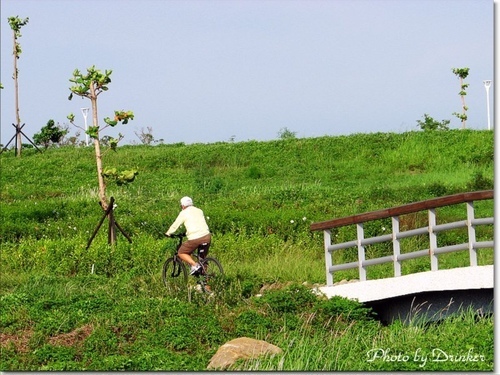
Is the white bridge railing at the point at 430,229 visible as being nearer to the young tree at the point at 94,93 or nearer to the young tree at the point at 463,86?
the young tree at the point at 94,93

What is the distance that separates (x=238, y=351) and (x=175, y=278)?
4.04 m

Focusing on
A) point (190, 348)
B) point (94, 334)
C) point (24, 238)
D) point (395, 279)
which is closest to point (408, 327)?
point (395, 279)

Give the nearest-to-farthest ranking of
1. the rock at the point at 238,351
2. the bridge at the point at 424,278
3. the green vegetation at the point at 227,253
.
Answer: the rock at the point at 238,351 → the green vegetation at the point at 227,253 → the bridge at the point at 424,278

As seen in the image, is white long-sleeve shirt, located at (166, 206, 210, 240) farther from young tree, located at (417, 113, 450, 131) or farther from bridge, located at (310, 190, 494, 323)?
young tree, located at (417, 113, 450, 131)

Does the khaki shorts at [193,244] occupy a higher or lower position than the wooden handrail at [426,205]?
lower

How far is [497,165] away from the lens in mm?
10656

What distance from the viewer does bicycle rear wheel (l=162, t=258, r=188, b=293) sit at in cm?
1495

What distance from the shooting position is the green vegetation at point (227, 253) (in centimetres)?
1225

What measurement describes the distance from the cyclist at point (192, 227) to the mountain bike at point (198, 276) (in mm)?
116

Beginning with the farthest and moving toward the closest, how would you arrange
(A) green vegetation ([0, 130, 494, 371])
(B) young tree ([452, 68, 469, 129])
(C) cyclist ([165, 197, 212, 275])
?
1. (B) young tree ([452, 68, 469, 129])
2. (C) cyclist ([165, 197, 212, 275])
3. (A) green vegetation ([0, 130, 494, 371])

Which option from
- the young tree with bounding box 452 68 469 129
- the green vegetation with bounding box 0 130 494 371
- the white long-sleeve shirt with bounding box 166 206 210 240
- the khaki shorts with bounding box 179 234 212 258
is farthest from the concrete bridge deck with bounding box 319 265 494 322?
the young tree with bounding box 452 68 469 129

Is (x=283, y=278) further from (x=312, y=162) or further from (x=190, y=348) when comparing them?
(x=312, y=162)

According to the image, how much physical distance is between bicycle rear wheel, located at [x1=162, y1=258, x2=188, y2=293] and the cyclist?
1.52ft

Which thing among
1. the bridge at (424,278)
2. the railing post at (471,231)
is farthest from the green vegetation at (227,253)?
the railing post at (471,231)
